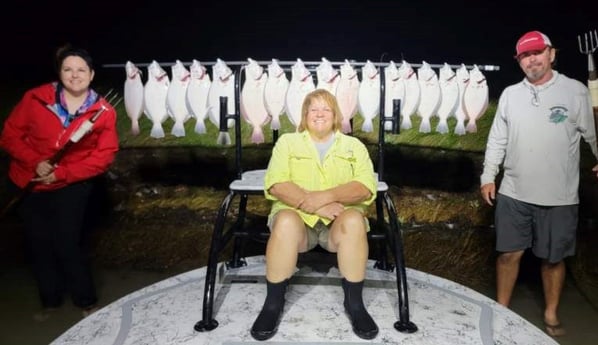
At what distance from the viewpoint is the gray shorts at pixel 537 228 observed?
2.73 meters

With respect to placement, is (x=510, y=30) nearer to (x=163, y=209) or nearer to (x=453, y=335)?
(x=453, y=335)

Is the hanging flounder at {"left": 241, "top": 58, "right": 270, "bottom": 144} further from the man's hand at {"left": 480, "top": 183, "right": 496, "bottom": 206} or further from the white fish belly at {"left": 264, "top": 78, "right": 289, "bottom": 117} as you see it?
the man's hand at {"left": 480, "top": 183, "right": 496, "bottom": 206}

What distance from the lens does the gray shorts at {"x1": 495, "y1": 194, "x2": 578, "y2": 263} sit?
8.95ft

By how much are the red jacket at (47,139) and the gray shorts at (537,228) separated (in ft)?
7.69

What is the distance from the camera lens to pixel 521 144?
2.73 m

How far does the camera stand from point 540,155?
2.69 meters

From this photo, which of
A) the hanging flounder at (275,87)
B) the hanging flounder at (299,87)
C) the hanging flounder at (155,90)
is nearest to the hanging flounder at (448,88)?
the hanging flounder at (299,87)

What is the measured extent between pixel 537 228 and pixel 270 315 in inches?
64.3

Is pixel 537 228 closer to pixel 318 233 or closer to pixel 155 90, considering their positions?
pixel 318 233

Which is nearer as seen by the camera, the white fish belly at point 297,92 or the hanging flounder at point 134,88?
the white fish belly at point 297,92

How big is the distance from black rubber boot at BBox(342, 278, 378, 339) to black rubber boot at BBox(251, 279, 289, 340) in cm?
30

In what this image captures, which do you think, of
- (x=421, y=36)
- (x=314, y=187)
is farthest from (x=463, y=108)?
(x=314, y=187)

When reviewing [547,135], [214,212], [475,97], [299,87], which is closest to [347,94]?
[299,87]

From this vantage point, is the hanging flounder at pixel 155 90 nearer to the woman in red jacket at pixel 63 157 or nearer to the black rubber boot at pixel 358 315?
the woman in red jacket at pixel 63 157
